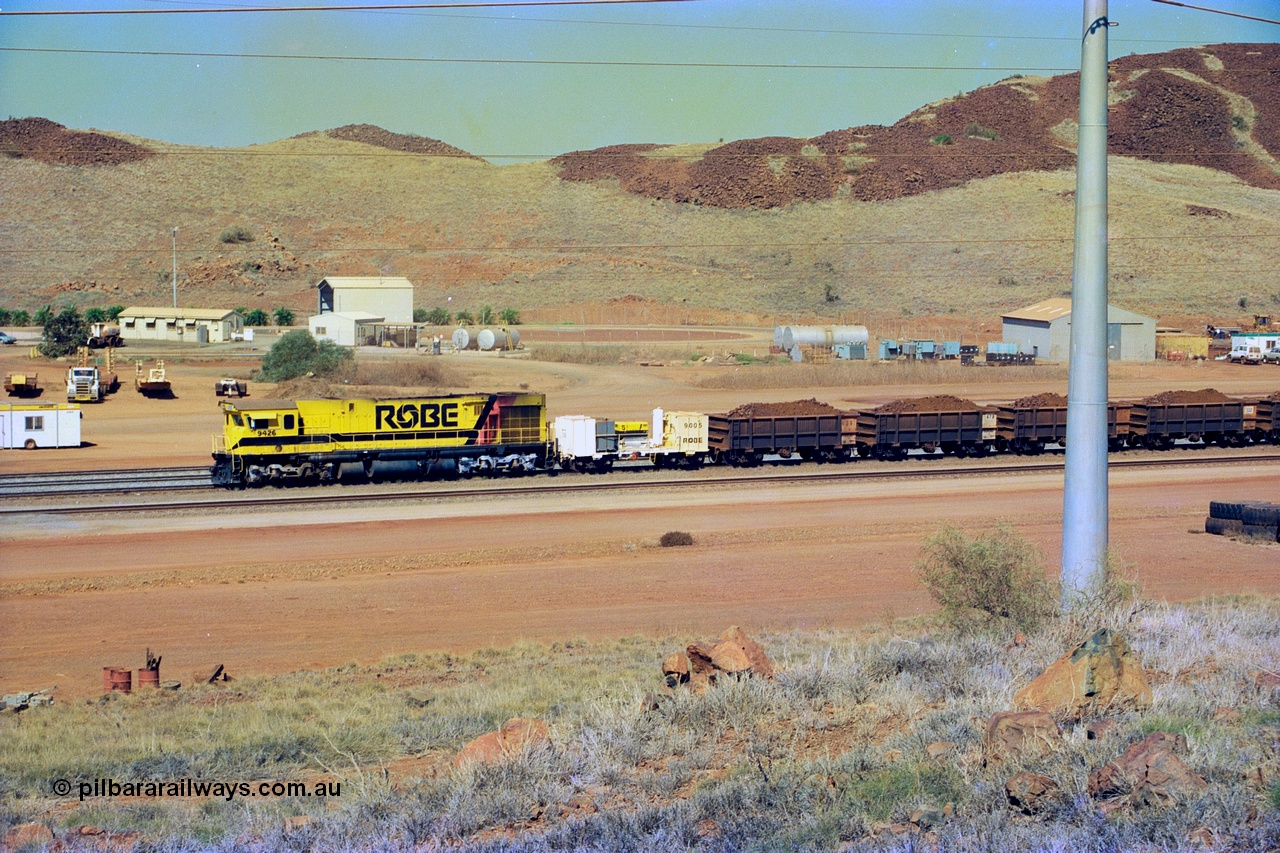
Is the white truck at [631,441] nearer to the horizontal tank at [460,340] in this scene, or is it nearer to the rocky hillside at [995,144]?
the horizontal tank at [460,340]

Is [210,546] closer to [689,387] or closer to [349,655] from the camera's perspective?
[349,655]

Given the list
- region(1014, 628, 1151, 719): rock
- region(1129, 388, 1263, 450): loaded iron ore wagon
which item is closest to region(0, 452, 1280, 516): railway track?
region(1129, 388, 1263, 450): loaded iron ore wagon

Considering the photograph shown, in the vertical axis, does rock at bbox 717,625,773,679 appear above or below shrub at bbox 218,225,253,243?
below

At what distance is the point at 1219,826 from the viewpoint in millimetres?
6621

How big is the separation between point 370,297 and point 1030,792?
96.1 meters

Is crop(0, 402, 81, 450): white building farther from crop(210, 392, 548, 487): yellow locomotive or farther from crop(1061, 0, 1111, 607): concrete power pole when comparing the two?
crop(1061, 0, 1111, 607): concrete power pole

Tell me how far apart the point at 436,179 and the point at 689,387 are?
92867 millimetres

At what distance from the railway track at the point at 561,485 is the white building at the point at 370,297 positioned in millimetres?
60464

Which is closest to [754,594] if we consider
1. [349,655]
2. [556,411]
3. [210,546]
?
[349,655]

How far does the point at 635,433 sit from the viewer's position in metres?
40.2

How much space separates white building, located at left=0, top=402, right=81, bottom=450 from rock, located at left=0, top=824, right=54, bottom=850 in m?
41.6

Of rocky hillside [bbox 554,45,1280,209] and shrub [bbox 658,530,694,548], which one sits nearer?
shrub [bbox 658,530,694,548]

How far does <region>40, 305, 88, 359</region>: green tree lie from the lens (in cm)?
7250

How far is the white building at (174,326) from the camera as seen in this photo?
8838cm
